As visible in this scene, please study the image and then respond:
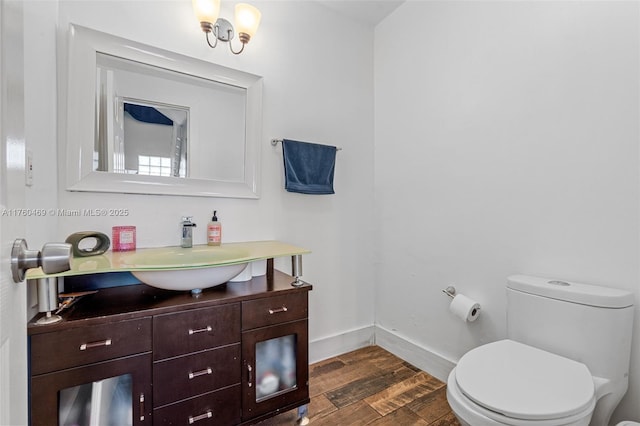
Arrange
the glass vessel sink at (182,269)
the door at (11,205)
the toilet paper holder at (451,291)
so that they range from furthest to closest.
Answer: the toilet paper holder at (451,291)
the glass vessel sink at (182,269)
the door at (11,205)

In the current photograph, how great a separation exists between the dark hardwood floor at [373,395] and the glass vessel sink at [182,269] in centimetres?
83

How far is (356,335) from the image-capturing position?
2.20 meters

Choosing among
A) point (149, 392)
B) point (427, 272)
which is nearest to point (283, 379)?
point (149, 392)

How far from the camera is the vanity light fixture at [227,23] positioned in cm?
147

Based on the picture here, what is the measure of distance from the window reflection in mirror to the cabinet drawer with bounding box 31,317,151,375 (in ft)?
2.46

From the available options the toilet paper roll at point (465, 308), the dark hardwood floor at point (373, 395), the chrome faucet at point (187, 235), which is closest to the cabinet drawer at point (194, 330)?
the chrome faucet at point (187, 235)

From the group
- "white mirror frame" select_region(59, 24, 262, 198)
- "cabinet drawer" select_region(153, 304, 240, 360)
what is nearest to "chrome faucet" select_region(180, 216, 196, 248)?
"white mirror frame" select_region(59, 24, 262, 198)

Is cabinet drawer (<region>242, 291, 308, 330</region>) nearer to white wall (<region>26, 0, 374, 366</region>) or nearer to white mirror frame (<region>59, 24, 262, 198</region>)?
white wall (<region>26, 0, 374, 366</region>)

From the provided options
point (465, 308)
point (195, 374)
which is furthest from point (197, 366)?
point (465, 308)

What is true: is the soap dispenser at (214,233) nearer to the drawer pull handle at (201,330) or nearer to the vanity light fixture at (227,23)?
the drawer pull handle at (201,330)

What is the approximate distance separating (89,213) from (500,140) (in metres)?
2.05

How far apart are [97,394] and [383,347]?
1.78 m

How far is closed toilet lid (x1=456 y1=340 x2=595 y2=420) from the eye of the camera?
0.88 m

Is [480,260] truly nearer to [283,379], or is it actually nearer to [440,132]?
[440,132]
